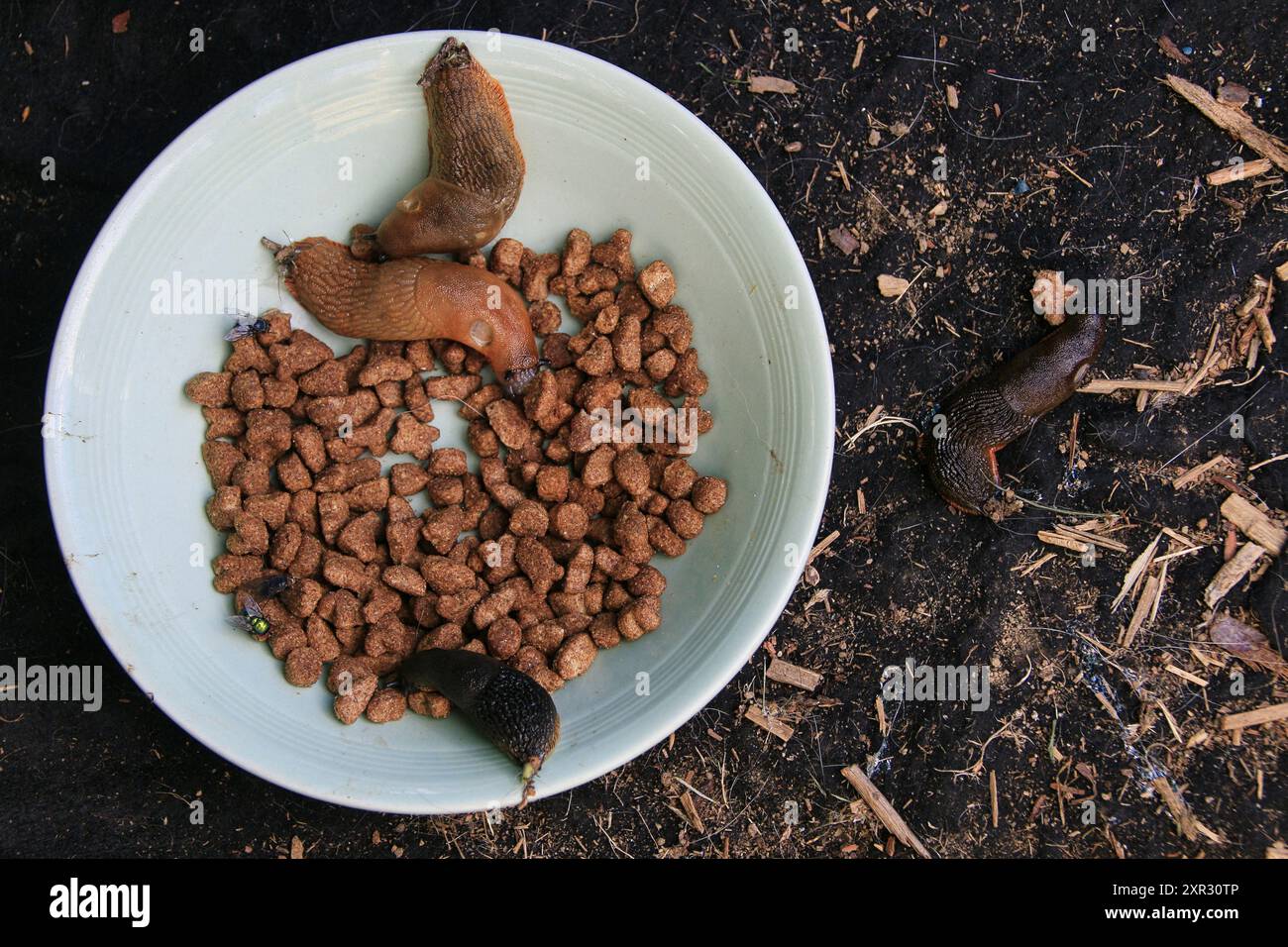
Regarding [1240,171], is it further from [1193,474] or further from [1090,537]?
[1090,537]

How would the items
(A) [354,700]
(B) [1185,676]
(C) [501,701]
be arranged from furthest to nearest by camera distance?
1. (B) [1185,676]
2. (A) [354,700]
3. (C) [501,701]

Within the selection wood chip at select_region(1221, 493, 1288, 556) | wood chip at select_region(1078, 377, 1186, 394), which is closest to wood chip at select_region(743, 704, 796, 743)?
wood chip at select_region(1078, 377, 1186, 394)

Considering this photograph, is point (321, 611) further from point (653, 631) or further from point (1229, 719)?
point (1229, 719)

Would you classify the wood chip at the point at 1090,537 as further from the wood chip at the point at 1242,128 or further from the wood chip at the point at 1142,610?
the wood chip at the point at 1242,128

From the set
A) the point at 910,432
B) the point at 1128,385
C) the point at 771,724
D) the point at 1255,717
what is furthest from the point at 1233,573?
the point at 771,724

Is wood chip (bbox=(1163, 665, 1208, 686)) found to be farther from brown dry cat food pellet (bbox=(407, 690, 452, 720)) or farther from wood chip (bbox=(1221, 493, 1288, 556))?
brown dry cat food pellet (bbox=(407, 690, 452, 720))

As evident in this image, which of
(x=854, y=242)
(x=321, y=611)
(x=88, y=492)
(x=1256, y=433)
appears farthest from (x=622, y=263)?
(x=1256, y=433)

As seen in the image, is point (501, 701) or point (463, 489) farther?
point (463, 489)
